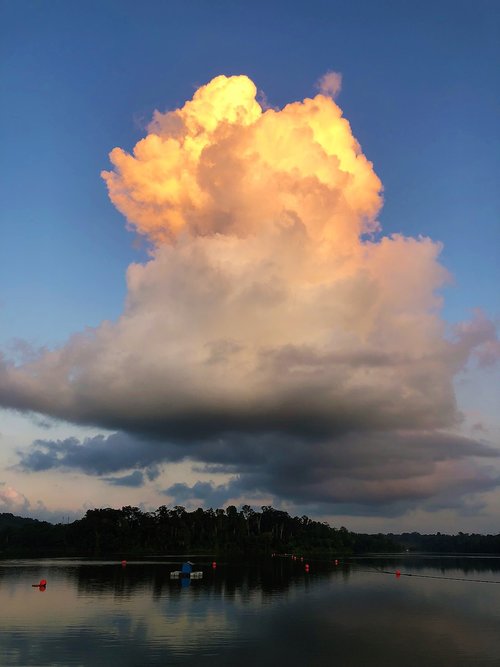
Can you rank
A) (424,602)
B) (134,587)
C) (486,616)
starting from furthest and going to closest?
(134,587), (424,602), (486,616)

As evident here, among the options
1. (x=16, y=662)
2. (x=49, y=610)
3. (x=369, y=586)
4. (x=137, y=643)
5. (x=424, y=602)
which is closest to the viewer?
(x=16, y=662)

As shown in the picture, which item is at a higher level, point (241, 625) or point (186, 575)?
point (186, 575)

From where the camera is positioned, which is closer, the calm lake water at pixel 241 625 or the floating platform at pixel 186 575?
the calm lake water at pixel 241 625

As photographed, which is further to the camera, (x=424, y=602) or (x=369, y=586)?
(x=369, y=586)

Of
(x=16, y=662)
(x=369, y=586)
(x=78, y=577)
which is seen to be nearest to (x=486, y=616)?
(x=369, y=586)

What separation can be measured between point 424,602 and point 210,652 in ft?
155

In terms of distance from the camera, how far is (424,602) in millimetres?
77875

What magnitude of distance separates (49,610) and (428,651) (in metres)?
39.8

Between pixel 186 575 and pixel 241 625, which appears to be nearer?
pixel 241 625

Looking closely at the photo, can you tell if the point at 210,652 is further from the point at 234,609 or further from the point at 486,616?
the point at 486,616

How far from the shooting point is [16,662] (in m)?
37.7

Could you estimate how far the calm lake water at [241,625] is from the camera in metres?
40.8

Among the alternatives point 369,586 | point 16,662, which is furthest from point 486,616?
point 16,662

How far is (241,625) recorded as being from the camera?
5375 centimetres
